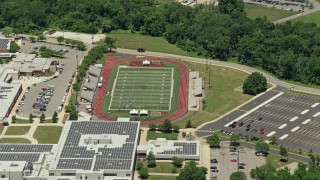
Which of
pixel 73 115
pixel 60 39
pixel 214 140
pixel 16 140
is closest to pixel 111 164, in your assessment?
pixel 214 140

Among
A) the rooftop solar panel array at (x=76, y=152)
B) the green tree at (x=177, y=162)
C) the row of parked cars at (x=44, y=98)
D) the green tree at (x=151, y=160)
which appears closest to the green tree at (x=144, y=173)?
the green tree at (x=151, y=160)

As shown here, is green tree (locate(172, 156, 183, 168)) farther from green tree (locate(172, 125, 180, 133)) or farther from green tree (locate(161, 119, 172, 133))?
green tree (locate(161, 119, 172, 133))

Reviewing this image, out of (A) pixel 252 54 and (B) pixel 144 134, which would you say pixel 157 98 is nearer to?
(B) pixel 144 134

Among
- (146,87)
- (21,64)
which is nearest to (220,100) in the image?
(146,87)

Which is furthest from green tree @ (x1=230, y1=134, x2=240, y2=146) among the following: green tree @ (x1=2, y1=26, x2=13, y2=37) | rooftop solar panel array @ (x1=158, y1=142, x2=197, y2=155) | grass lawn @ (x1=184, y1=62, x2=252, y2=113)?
green tree @ (x1=2, y1=26, x2=13, y2=37)

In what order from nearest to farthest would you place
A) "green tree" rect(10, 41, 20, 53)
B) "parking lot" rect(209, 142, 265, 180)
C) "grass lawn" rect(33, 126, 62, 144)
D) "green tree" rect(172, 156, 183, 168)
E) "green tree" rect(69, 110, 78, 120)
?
"parking lot" rect(209, 142, 265, 180), "green tree" rect(172, 156, 183, 168), "grass lawn" rect(33, 126, 62, 144), "green tree" rect(69, 110, 78, 120), "green tree" rect(10, 41, 20, 53)
